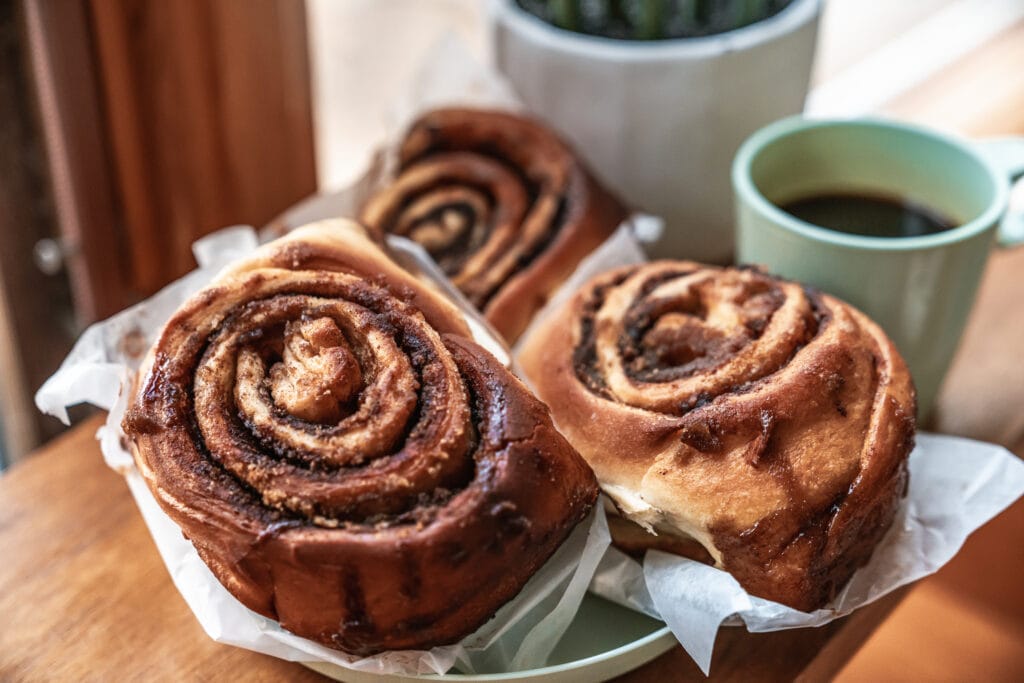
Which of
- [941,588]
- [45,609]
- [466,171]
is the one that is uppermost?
[466,171]

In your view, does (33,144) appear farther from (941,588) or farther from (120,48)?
(941,588)

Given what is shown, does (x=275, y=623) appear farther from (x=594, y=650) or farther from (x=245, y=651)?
(x=594, y=650)

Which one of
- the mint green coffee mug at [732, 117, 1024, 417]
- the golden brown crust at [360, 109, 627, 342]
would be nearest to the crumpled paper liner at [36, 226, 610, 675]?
the golden brown crust at [360, 109, 627, 342]

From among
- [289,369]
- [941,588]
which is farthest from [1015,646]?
[289,369]

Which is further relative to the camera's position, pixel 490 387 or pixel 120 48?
pixel 120 48

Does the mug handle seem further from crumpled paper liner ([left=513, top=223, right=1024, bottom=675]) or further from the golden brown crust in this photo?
the golden brown crust

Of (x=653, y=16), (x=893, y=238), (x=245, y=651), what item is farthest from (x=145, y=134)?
(x=893, y=238)

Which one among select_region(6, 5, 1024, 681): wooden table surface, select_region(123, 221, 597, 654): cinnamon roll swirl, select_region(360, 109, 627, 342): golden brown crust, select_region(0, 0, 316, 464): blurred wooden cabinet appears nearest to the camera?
select_region(123, 221, 597, 654): cinnamon roll swirl

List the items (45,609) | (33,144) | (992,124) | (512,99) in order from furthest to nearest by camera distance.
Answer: (992,124), (33,144), (512,99), (45,609)
